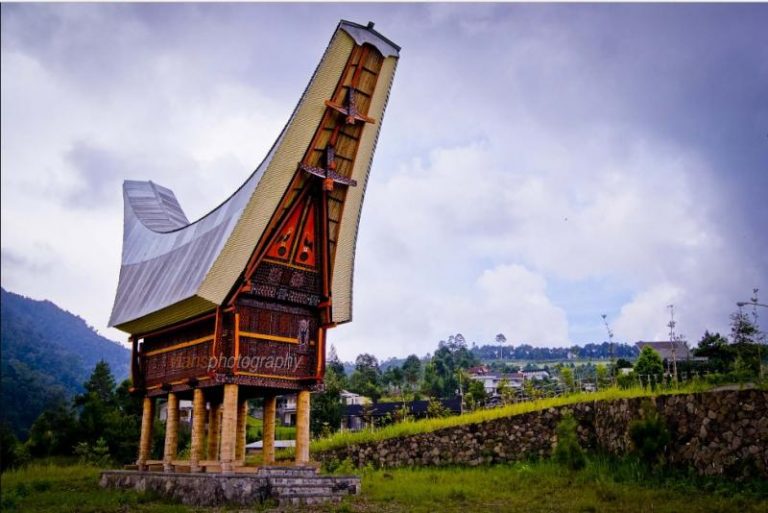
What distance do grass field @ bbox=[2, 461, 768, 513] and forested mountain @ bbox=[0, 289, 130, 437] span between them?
36.8 metres

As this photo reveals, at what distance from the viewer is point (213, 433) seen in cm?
1836

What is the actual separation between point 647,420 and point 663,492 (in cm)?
193

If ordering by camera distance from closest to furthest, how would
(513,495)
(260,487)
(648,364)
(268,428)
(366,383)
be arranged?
(260,487) < (513,495) < (268,428) < (648,364) < (366,383)

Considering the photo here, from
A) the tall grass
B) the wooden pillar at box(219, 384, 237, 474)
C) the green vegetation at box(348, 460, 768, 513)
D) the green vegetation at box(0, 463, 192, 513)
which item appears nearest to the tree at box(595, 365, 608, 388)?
the tall grass

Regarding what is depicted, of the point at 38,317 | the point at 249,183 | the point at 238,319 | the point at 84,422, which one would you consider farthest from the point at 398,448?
the point at 38,317

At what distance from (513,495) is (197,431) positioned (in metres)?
7.31

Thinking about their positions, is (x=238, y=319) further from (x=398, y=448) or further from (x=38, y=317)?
(x=38, y=317)

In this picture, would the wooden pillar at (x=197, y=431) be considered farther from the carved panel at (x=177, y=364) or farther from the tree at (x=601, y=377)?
the tree at (x=601, y=377)

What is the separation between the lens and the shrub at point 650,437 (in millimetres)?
13117

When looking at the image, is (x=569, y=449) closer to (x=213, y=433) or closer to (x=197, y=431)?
(x=197, y=431)

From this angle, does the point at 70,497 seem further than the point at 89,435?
No

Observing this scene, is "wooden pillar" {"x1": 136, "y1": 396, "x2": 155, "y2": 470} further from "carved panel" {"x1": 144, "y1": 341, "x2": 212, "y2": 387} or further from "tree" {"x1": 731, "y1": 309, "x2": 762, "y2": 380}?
"tree" {"x1": 731, "y1": 309, "x2": 762, "y2": 380}

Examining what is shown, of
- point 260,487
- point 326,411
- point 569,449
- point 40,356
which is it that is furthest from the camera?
point 40,356

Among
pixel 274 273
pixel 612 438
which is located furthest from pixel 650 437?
pixel 274 273
